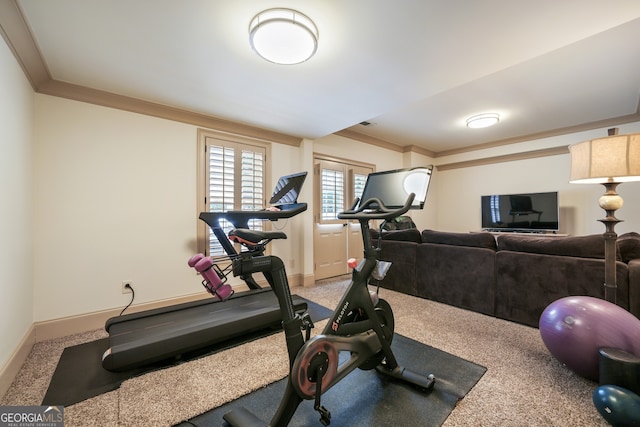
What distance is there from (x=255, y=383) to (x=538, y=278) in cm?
262

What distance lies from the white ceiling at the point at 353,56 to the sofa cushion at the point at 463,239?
1627 mm

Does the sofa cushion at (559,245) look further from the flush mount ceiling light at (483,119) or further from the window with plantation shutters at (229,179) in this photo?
the window with plantation shutters at (229,179)

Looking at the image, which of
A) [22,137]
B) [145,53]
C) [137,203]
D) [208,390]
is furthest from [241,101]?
[208,390]

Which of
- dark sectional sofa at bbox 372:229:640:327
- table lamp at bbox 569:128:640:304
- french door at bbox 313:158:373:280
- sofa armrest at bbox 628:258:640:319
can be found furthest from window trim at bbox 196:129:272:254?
sofa armrest at bbox 628:258:640:319

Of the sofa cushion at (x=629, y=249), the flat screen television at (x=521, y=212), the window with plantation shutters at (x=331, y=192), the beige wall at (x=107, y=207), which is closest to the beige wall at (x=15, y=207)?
the beige wall at (x=107, y=207)

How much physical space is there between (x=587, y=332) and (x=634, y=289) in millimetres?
845

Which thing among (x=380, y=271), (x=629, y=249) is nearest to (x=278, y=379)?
(x=380, y=271)

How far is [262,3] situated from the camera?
1568 millimetres

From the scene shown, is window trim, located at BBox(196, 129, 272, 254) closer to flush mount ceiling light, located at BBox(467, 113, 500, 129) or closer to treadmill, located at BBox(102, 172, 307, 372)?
treadmill, located at BBox(102, 172, 307, 372)

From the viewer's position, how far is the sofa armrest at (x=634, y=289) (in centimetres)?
188

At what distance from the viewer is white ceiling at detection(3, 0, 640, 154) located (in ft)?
5.29

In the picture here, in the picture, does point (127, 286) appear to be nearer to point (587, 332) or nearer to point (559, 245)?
point (587, 332)

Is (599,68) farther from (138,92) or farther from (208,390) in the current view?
(138,92)

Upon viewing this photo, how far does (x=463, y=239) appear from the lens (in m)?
2.94
